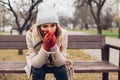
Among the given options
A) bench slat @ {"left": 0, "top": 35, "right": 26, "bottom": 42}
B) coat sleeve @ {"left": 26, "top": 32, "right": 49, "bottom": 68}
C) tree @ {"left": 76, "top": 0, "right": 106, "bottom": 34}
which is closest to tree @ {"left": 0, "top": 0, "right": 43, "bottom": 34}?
bench slat @ {"left": 0, "top": 35, "right": 26, "bottom": 42}

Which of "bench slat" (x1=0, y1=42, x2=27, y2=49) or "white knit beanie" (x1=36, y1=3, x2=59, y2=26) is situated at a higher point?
"white knit beanie" (x1=36, y1=3, x2=59, y2=26)

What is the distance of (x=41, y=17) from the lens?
404cm

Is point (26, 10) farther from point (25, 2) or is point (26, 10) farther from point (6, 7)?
point (6, 7)

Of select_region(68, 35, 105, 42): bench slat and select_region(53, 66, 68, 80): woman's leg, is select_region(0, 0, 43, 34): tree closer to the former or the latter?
select_region(68, 35, 105, 42): bench slat

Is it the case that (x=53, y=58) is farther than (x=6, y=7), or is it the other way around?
(x=6, y=7)

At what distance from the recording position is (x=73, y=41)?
7051 millimetres

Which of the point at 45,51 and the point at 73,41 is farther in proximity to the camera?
the point at 73,41

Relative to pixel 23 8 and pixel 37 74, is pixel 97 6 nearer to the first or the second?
pixel 23 8

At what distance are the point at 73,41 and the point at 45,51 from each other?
10.5 feet

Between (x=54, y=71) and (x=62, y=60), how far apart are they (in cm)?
19

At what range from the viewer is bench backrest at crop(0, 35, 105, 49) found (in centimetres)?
692

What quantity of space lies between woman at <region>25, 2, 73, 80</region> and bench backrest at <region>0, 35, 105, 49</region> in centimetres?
269

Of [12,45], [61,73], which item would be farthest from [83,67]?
[61,73]

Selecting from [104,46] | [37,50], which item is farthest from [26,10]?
[37,50]
